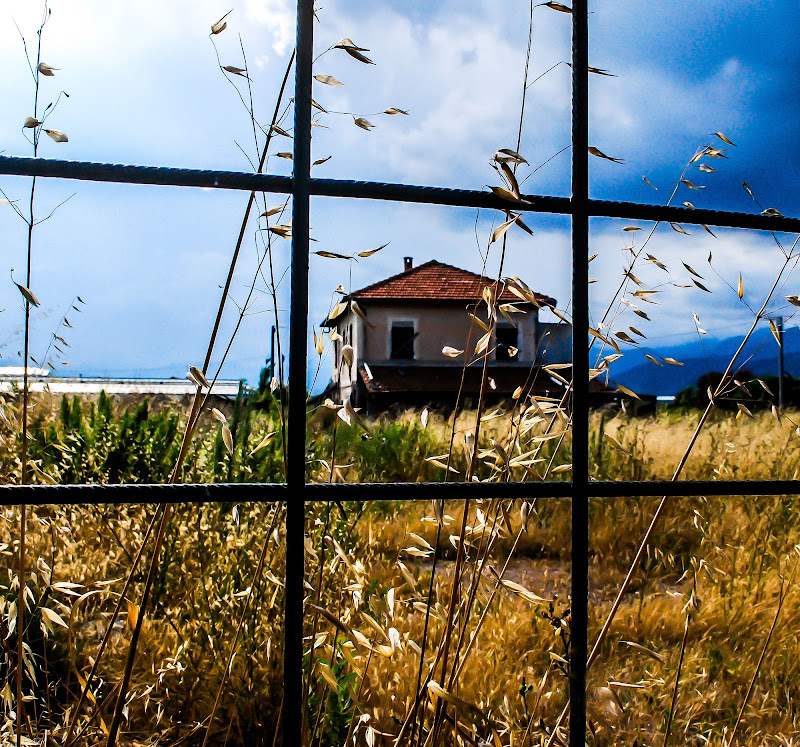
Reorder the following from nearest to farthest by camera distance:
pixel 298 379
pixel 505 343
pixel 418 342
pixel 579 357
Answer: pixel 298 379 < pixel 579 357 < pixel 505 343 < pixel 418 342

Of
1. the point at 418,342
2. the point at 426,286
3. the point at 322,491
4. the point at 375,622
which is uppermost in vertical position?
the point at 426,286

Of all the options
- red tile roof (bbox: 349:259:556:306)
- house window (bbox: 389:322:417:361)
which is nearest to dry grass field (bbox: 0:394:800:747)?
house window (bbox: 389:322:417:361)

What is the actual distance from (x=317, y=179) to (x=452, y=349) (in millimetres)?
478

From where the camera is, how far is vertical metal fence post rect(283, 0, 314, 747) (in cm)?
58

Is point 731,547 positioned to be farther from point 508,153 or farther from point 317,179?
point 317,179

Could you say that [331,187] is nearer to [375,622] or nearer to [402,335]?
[375,622]

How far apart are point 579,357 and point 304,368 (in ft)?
0.90

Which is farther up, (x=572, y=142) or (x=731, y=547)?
(x=572, y=142)

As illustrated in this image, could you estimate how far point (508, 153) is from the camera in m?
0.79

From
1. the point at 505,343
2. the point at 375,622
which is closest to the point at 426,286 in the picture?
the point at 505,343

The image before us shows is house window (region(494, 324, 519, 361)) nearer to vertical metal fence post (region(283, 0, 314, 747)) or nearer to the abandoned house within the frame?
the abandoned house

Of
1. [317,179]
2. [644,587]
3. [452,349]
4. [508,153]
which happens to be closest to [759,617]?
[644,587]

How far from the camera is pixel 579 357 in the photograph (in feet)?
2.26

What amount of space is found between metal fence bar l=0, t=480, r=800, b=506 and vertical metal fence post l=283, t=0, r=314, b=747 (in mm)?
28
